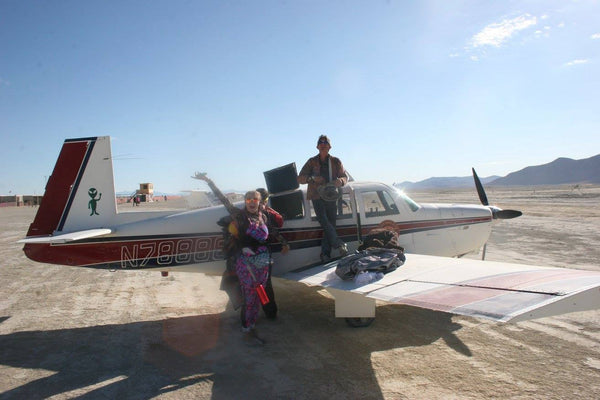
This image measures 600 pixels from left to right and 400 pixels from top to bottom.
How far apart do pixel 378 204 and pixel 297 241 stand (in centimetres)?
179

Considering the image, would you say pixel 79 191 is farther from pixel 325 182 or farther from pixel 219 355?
pixel 325 182

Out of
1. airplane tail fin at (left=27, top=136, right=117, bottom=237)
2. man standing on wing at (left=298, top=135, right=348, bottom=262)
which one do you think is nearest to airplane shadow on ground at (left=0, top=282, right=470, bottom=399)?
man standing on wing at (left=298, top=135, right=348, bottom=262)

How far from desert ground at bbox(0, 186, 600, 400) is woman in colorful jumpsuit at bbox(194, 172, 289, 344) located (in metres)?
0.46

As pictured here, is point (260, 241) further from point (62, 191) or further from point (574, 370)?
point (574, 370)

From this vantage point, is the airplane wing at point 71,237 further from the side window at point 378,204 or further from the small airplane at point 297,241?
the side window at point 378,204

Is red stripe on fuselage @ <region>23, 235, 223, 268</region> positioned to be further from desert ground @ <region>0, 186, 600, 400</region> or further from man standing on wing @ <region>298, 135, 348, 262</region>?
man standing on wing @ <region>298, 135, 348, 262</region>

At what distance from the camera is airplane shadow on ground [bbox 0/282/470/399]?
3693 mm

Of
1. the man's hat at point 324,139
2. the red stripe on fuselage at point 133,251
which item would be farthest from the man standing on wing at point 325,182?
the red stripe on fuselage at point 133,251

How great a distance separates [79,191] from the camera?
5629 millimetres

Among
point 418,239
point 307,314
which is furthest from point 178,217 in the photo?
point 418,239

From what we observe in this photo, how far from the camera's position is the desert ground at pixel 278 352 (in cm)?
367

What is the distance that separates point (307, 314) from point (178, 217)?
2708 mm

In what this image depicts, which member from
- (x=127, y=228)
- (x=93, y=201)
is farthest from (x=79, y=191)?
(x=127, y=228)

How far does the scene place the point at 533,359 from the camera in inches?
167
